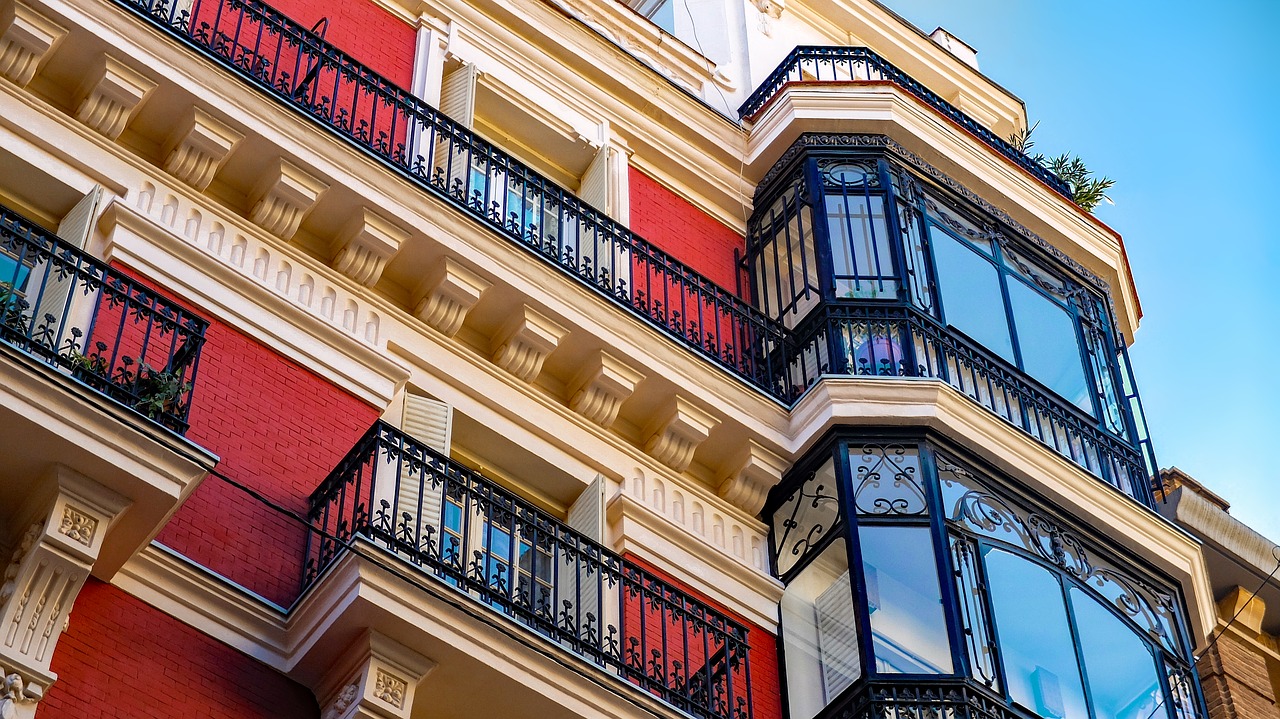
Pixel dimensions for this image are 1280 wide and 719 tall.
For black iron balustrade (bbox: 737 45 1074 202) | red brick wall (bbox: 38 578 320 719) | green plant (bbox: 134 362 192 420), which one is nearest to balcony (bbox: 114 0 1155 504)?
black iron balustrade (bbox: 737 45 1074 202)

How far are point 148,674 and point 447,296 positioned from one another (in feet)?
13.5

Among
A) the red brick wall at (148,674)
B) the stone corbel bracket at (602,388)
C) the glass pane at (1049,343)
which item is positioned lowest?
the red brick wall at (148,674)

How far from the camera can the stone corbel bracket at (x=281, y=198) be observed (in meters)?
12.6

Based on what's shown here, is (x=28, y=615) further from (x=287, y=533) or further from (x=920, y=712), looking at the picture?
(x=920, y=712)

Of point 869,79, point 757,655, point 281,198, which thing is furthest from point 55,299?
point 869,79

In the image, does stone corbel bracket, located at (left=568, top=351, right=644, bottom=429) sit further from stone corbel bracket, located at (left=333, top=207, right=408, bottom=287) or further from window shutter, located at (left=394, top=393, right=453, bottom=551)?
stone corbel bracket, located at (left=333, top=207, right=408, bottom=287)

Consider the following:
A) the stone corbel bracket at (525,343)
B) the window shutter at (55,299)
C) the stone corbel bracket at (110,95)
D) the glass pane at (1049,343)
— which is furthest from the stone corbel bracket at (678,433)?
the window shutter at (55,299)

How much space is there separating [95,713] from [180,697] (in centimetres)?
52

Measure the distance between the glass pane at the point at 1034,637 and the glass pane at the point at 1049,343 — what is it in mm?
2349

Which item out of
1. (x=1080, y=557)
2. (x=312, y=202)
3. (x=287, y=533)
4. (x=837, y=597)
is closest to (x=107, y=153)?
(x=312, y=202)

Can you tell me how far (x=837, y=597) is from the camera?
1304 centimetres

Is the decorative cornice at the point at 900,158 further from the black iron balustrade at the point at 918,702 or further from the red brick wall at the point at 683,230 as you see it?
the black iron balustrade at the point at 918,702

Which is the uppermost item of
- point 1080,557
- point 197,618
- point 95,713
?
point 1080,557

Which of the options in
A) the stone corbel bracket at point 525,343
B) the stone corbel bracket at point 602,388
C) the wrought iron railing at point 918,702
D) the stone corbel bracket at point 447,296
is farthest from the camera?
the stone corbel bracket at point 602,388
